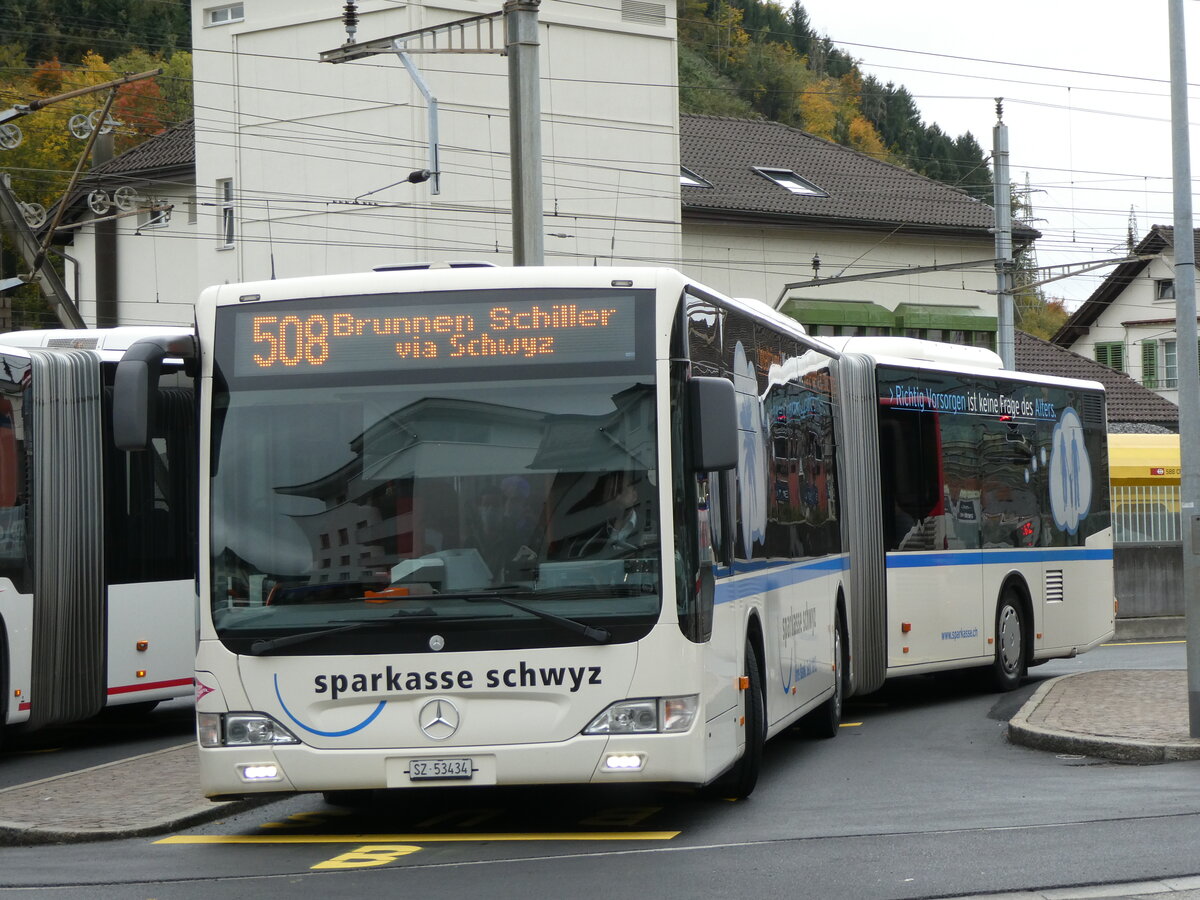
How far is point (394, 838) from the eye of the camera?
10211 millimetres

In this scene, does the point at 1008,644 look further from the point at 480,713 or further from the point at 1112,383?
the point at 1112,383

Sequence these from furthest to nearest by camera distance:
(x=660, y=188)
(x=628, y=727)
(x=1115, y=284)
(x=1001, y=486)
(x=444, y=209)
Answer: (x=1115, y=284) → (x=660, y=188) → (x=444, y=209) → (x=1001, y=486) → (x=628, y=727)

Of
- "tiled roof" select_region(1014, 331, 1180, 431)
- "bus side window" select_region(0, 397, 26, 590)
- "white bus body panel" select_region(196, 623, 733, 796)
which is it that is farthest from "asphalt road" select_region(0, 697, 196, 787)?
"tiled roof" select_region(1014, 331, 1180, 431)

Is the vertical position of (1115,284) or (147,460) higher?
(1115,284)

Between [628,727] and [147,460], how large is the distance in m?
7.35

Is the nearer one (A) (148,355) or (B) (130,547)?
(A) (148,355)

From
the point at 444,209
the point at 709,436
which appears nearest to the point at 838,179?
the point at 444,209

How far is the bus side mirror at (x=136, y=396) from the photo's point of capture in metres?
9.41

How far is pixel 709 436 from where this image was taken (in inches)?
382

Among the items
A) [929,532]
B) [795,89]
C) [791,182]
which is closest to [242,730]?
[929,532]

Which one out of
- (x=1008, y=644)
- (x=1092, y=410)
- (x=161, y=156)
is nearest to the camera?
(x=1008, y=644)

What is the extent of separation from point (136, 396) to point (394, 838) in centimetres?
264

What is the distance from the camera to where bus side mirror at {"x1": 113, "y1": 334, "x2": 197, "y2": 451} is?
30.9 ft

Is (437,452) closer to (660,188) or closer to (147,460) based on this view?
(147,460)
